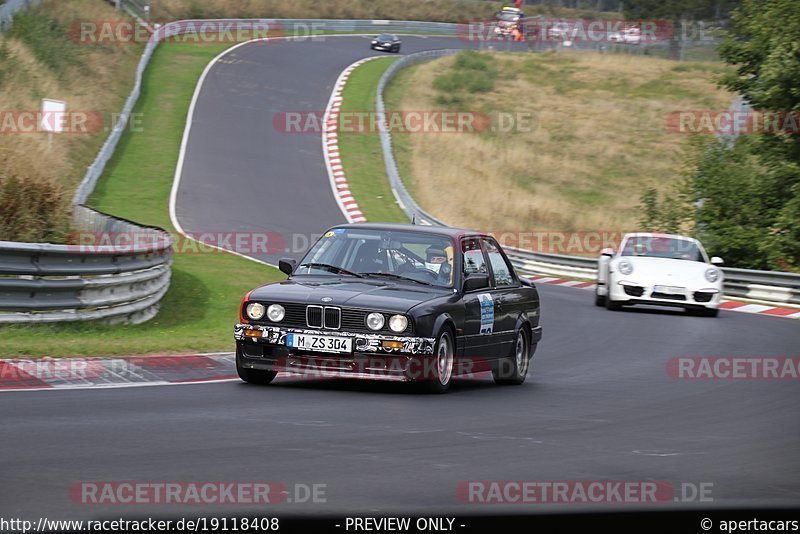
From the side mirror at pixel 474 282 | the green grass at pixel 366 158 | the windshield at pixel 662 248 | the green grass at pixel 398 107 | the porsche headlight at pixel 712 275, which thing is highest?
the side mirror at pixel 474 282

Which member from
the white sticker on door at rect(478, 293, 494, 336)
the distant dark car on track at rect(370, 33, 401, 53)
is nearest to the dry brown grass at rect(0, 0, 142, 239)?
the white sticker on door at rect(478, 293, 494, 336)

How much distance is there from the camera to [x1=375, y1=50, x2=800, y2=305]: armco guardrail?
27812 mm

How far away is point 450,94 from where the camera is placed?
5878cm

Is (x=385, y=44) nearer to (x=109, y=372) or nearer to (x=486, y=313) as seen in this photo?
(x=486, y=313)

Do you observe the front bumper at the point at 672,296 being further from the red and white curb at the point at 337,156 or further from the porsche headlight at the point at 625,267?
the red and white curb at the point at 337,156

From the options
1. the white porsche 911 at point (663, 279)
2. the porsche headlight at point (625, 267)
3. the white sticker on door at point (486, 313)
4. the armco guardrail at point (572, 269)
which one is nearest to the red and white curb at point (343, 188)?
the armco guardrail at point (572, 269)

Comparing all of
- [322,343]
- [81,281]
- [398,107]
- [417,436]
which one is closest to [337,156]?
[398,107]

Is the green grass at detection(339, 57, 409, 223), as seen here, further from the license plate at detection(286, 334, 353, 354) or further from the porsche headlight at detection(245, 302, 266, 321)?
the license plate at detection(286, 334, 353, 354)

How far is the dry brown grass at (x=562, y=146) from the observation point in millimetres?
43375

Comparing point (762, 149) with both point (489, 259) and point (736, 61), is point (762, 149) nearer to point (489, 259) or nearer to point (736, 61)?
point (736, 61)

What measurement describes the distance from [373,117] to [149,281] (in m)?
30.8

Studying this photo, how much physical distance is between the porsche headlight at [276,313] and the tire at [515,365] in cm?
244

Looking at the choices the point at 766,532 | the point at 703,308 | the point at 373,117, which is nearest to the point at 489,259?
the point at 766,532

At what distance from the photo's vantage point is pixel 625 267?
21922 millimetres
